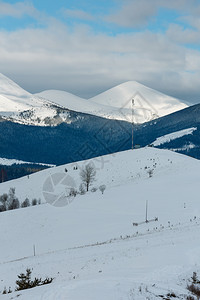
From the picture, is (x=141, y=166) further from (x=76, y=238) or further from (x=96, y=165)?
(x=76, y=238)

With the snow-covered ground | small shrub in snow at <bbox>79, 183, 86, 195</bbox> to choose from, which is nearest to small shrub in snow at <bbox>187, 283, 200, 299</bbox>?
the snow-covered ground

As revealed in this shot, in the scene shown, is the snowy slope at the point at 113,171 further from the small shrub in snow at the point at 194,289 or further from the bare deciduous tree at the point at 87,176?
the small shrub in snow at the point at 194,289

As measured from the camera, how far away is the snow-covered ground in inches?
498

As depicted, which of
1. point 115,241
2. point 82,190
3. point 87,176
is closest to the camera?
point 115,241

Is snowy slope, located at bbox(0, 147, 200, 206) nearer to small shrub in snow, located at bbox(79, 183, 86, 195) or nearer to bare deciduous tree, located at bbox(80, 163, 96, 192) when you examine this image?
bare deciduous tree, located at bbox(80, 163, 96, 192)

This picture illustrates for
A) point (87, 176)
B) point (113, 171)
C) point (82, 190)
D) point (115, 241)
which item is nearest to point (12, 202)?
point (82, 190)

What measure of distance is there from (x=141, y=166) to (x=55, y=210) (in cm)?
3924

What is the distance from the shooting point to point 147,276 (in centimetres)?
1401

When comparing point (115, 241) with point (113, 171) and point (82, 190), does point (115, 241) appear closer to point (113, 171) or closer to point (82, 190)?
point (82, 190)

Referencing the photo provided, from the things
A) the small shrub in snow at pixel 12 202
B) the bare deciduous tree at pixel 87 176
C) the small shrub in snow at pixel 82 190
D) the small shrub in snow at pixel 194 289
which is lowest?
the small shrub in snow at pixel 194 289

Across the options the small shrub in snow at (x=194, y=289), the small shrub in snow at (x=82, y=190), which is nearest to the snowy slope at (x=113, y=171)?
the small shrub in snow at (x=82, y=190)

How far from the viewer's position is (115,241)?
28.3 m

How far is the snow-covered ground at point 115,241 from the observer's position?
41.5 ft

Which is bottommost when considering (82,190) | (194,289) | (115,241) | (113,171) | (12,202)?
(115,241)
